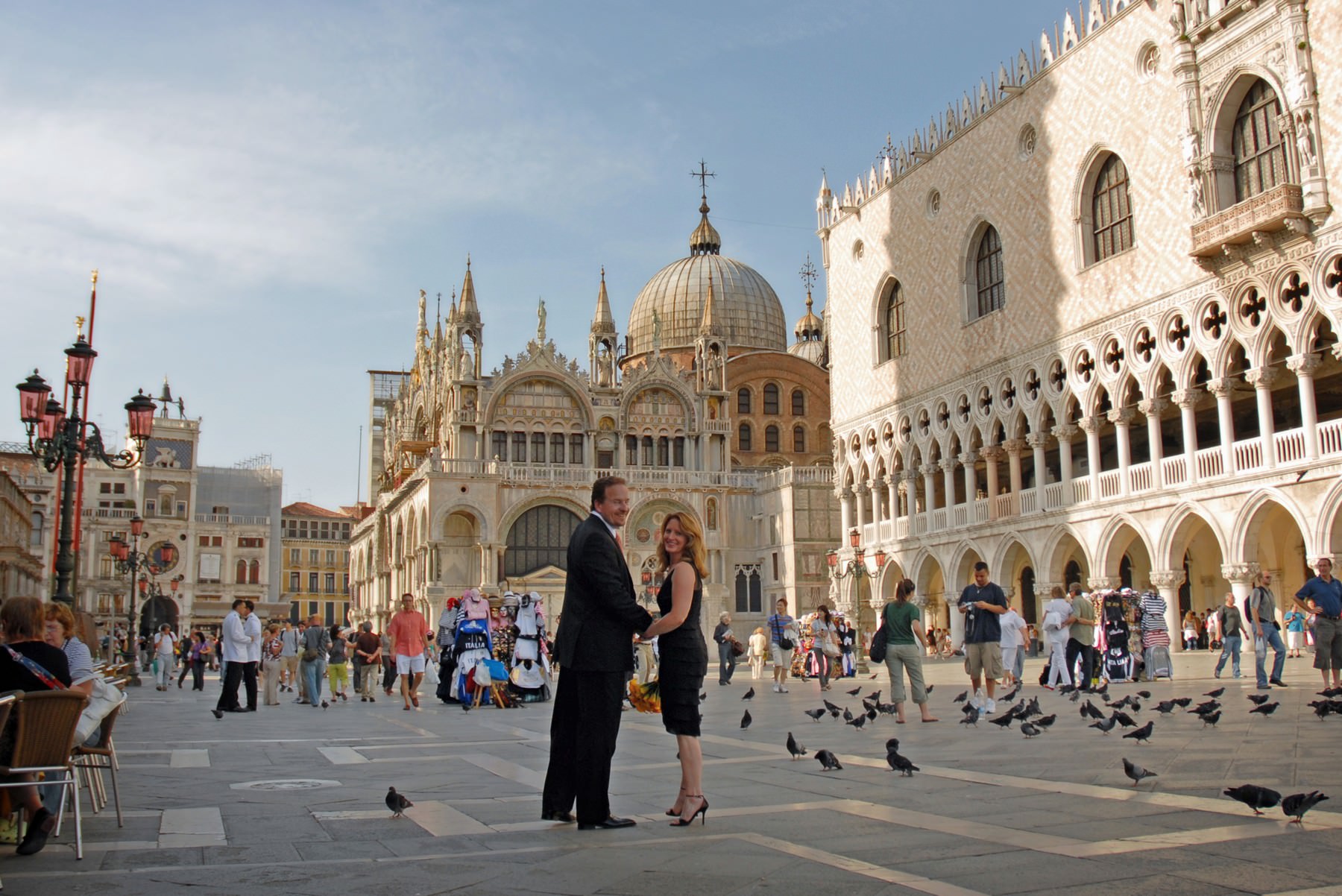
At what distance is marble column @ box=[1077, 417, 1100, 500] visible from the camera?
28.1 metres

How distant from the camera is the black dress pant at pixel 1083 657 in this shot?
15594mm

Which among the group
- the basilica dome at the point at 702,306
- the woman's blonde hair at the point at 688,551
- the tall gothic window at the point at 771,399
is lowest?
the woman's blonde hair at the point at 688,551

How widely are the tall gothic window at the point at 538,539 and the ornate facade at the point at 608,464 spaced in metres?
0.05

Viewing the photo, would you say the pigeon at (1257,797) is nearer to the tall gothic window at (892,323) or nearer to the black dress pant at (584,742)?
the black dress pant at (584,742)

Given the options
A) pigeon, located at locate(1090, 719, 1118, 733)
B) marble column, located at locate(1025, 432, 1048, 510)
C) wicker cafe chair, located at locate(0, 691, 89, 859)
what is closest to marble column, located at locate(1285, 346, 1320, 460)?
marble column, located at locate(1025, 432, 1048, 510)

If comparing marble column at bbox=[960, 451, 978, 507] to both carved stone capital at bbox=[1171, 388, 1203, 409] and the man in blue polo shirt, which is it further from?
the man in blue polo shirt

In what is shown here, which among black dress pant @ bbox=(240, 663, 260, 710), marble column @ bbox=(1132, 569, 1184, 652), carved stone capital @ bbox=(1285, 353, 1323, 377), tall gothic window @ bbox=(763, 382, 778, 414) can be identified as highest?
tall gothic window @ bbox=(763, 382, 778, 414)

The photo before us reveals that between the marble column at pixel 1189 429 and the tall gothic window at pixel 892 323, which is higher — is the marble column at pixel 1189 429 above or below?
below

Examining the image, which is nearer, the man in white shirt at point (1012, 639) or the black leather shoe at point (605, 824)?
the black leather shoe at point (605, 824)

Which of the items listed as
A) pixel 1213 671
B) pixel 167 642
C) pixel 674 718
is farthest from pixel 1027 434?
pixel 674 718

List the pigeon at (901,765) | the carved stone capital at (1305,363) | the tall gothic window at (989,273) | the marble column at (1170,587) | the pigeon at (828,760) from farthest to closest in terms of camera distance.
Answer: the tall gothic window at (989,273) < the marble column at (1170,587) < the carved stone capital at (1305,363) < the pigeon at (828,760) < the pigeon at (901,765)

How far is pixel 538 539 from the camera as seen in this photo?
44875 millimetres

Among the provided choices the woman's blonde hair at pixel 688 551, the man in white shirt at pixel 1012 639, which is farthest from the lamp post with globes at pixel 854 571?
the woman's blonde hair at pixel 688 551

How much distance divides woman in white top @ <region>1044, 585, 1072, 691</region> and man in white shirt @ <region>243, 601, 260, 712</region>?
32.4 feet
